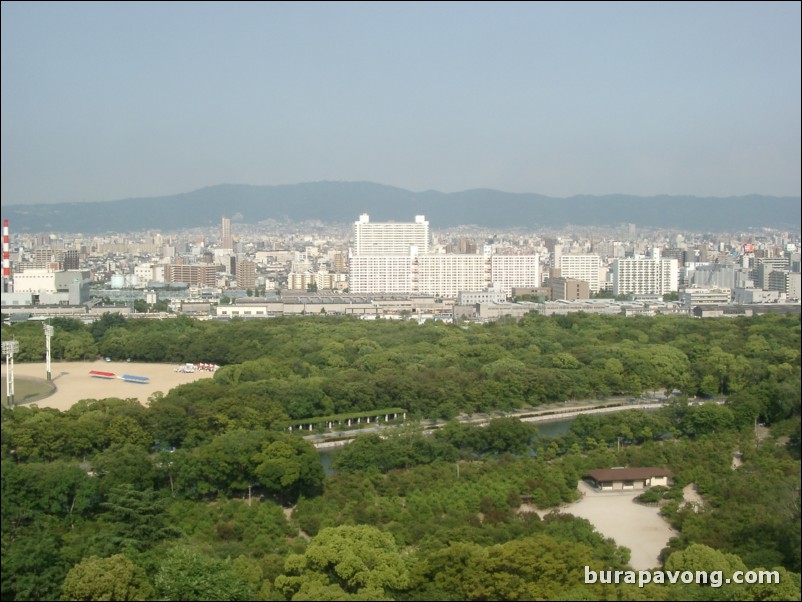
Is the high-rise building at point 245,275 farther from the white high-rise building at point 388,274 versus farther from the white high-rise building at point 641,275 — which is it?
the white high-rise building at point 641,275

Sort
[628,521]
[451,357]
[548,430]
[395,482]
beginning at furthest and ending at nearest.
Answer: [451,357] < [548,430] < [395,482] < [628,521]

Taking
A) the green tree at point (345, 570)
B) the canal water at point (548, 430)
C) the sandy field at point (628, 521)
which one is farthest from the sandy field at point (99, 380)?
the green tree at point (345, 570)

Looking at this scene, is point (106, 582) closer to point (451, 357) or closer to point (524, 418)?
point (524, 418)

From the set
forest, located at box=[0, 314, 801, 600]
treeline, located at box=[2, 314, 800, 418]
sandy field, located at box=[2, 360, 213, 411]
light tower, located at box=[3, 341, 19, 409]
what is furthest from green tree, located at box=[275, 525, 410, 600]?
sandy field, located at box=[2, 360, 213, 411]

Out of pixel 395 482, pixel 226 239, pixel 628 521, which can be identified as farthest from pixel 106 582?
pixel 226 239

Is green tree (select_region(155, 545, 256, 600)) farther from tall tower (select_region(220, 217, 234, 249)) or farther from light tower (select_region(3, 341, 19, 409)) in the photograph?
tall tower (select_region(220, 217, 234, 249))
